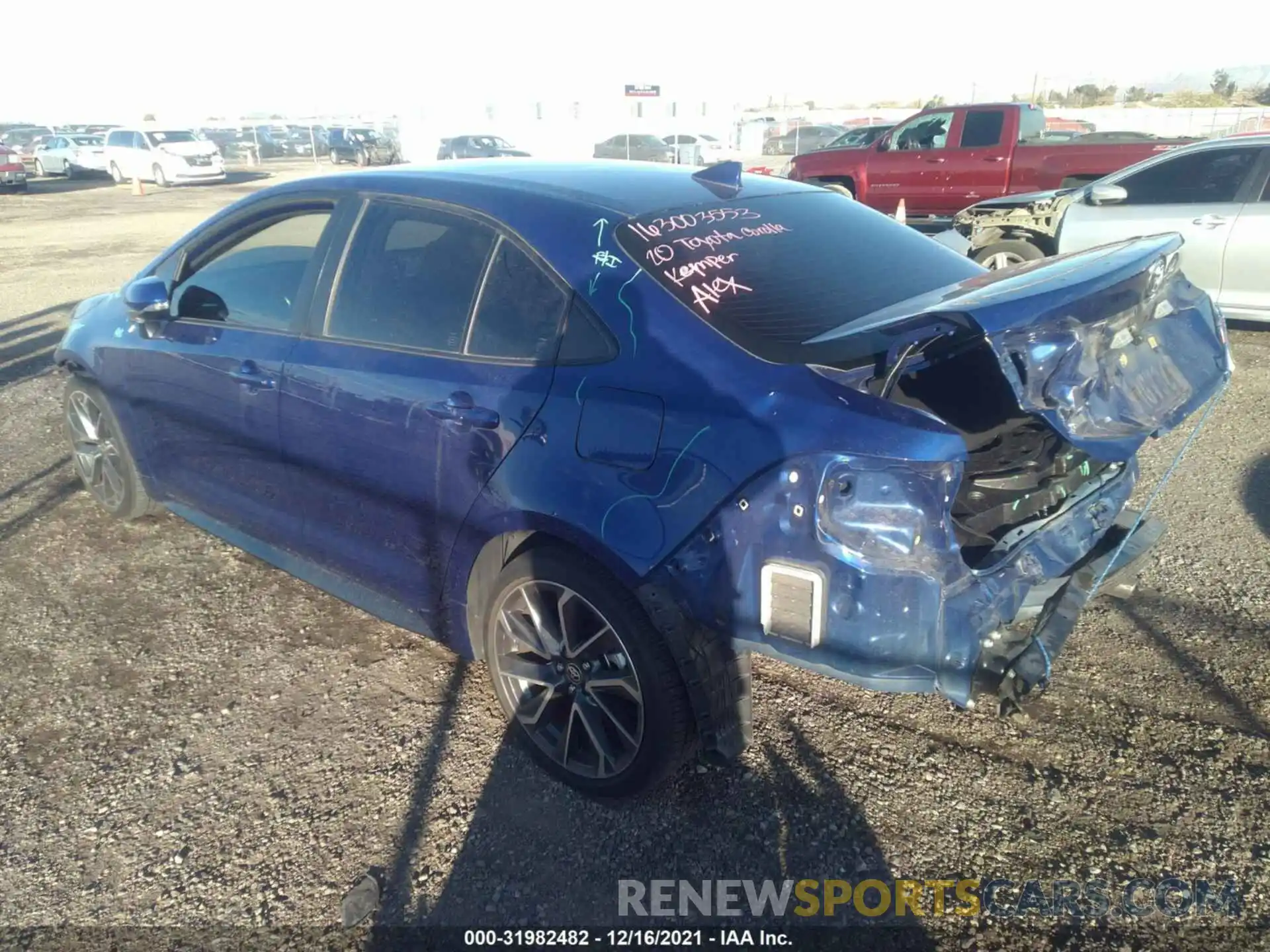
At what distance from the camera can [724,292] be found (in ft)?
8.54

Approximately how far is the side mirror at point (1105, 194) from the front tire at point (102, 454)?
24.4 ft

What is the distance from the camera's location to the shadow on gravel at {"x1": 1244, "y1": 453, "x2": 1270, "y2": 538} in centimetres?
434

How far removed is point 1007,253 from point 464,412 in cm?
709

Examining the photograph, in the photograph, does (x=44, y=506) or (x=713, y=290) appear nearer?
(x=713, y=290)

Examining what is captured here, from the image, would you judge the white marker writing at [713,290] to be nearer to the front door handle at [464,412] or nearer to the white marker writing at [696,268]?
the white marker writing at [696,268]

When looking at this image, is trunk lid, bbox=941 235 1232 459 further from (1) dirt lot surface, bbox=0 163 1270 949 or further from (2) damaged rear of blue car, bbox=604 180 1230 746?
(1) dirt lot surface, bbox=0 163 1270 949

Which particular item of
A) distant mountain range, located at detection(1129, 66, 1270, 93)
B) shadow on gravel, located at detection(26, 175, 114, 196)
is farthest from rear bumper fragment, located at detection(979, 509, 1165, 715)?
distant mountain range, located at detection(1129, 66, 1270, 93)

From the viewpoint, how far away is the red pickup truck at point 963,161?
11.8 m

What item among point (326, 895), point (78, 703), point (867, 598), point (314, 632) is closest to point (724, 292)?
point (867, 598)

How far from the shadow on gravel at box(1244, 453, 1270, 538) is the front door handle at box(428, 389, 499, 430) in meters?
3.64

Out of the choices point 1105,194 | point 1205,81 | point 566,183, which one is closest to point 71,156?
point 1105,194

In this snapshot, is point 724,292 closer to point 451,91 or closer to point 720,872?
point 720,872

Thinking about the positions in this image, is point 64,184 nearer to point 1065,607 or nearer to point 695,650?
point 695,650

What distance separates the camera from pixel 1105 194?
25.0ft
